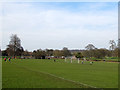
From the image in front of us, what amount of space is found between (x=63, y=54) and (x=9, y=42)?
38559 millimetres

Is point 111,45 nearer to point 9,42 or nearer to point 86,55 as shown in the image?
point 86,55

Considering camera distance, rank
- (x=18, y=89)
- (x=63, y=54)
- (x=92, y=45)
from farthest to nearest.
→ (x=63, y=54) → (x=92, y=45) → (x=18, y=89)

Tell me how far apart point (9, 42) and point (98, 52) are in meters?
53.8

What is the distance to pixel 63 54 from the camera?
136m

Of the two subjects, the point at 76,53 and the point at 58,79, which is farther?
the point at 76,53

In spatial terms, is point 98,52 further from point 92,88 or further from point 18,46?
point 92,88

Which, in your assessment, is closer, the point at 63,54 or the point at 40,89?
the point at 40,89

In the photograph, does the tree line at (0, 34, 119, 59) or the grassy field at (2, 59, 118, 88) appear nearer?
the grassy field at (2, 59, 118, 88)

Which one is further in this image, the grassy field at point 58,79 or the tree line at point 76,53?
the tree line at point 76,53

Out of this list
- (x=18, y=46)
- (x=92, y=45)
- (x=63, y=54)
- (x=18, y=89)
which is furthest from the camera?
(x=63, y=54)

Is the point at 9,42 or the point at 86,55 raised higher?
the point at 9,42

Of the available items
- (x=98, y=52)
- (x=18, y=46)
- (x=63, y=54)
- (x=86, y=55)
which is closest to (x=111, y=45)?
(x=98, y=52)

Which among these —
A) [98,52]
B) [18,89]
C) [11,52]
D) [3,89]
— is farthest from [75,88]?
[11,52]

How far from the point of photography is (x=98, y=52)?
9900cm
